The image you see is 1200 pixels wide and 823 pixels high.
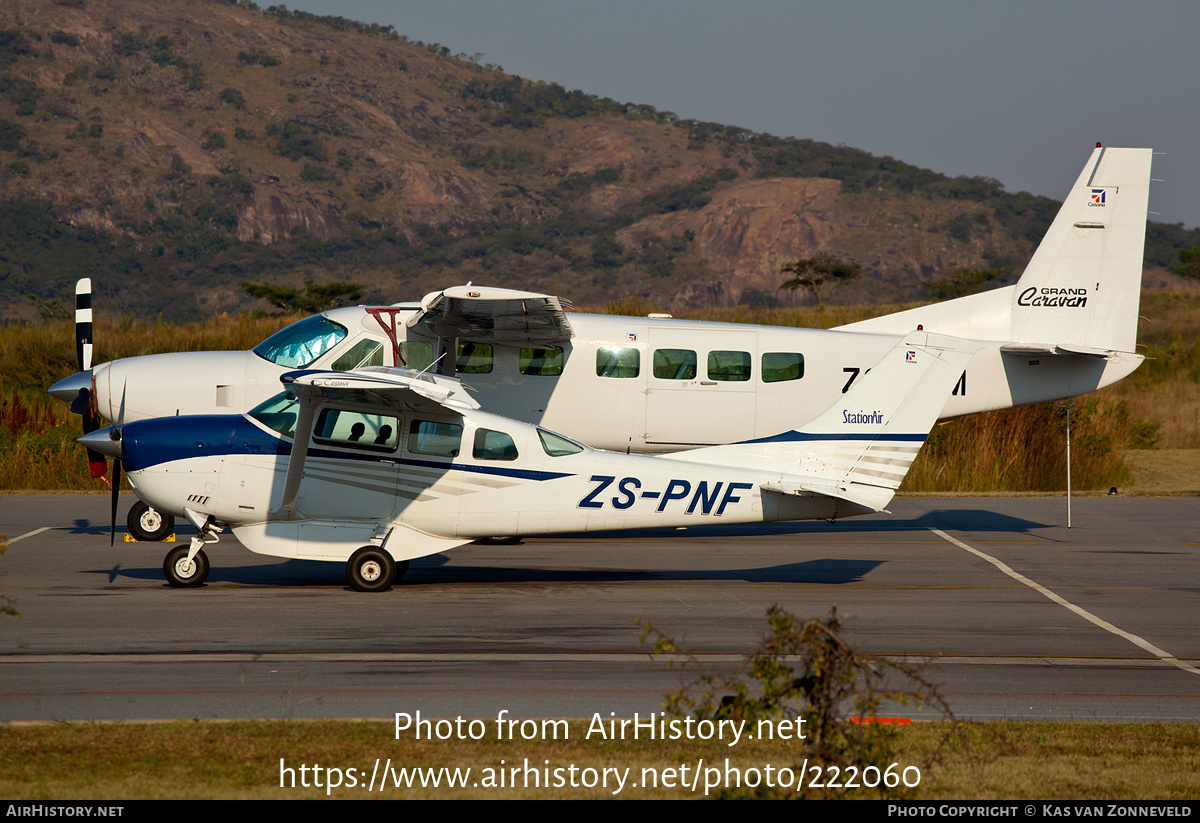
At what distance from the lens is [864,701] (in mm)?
4602

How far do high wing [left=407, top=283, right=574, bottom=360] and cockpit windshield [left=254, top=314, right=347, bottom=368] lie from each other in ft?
3.47

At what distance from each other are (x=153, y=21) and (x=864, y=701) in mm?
190203

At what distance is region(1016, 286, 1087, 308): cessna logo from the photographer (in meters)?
15.9

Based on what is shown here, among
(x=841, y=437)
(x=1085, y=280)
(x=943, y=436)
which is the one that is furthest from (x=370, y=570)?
(x=943, y=436)

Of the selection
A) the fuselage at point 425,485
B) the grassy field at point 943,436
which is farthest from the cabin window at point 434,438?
the grassy field at point 943,436

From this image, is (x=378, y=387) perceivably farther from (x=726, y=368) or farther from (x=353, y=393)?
(x=726, y=368)

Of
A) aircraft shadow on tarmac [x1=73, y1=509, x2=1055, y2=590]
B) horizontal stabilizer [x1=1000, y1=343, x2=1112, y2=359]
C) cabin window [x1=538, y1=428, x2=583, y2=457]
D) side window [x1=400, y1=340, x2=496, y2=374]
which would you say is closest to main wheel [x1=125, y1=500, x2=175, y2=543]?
aircraft shadow on tarmac [x1=73, y1=509, x2=1055, y2=590]

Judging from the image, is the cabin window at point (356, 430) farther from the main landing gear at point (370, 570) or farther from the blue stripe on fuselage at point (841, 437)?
the blue stripe on fuselage at point (841, 437)

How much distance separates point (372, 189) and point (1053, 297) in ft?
460

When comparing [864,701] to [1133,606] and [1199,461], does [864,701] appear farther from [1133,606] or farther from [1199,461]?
[1199,461]

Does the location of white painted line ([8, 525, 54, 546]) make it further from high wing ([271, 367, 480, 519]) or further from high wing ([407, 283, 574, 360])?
high wing ([407, 283, 574, 360])

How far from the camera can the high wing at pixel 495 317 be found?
42.6 ft

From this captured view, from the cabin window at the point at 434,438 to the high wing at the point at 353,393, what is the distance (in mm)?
279

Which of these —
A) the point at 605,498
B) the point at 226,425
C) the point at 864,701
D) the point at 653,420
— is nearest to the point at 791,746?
the point at 864,701
